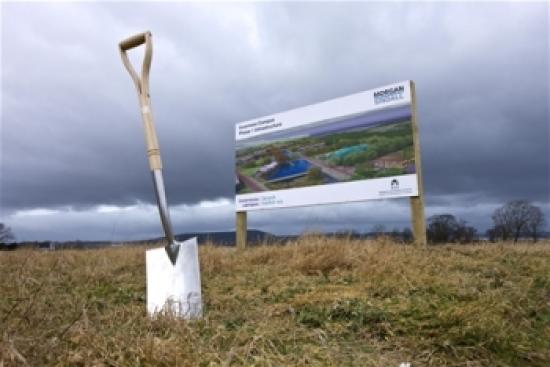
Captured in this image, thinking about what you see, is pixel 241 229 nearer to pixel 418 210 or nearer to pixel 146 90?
pixel 418 210

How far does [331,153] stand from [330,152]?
0.13ft

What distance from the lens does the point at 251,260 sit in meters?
5.26

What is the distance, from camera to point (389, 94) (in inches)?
289

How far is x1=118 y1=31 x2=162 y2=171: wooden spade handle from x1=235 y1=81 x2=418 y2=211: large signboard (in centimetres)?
454

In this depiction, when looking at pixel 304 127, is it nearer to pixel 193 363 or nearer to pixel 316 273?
pixel 316 273

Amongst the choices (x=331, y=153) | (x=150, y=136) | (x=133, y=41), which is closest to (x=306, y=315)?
(x=150, y=136)

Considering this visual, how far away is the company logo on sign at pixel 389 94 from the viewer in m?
7.17

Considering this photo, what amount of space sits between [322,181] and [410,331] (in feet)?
18.6

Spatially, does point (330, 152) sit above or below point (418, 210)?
above

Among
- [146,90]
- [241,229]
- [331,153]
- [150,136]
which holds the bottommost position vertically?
[241,229]

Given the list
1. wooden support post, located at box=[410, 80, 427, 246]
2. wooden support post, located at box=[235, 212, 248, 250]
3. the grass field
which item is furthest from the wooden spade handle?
wooden support post, located at box=[235, 212, 248, 250]

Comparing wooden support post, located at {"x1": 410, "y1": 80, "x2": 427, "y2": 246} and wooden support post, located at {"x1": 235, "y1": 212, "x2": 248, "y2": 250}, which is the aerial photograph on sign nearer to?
wooden support post, located at {"x1": 410, "y1": 80, "x2": 427, "y2": 246}

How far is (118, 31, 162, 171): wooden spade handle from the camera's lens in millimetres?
3365

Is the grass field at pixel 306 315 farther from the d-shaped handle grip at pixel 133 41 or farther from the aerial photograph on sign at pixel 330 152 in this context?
the aerial photograph on sign at pixel 330 152
